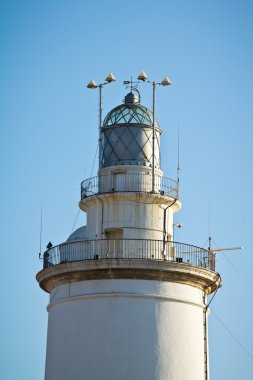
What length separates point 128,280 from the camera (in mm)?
28219

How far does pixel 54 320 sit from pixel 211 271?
4628mm

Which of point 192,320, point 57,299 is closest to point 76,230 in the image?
point 57,299

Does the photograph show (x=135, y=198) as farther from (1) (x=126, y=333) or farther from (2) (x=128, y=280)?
(1) (x=126, y=333)

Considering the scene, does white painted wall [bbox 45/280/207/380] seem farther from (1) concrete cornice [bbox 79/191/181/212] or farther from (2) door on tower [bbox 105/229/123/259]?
(1) concrete cornice [bbox 79/191/181/212]

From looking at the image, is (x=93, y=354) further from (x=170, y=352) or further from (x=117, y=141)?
(x=117, y=141)

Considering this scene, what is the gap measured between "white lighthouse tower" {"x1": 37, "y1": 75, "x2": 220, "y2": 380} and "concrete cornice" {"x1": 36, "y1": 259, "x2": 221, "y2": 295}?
0.09 feet

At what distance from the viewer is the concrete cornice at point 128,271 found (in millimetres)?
28125

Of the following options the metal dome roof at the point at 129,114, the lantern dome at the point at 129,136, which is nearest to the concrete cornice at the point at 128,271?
the lantern dome at the point at 129,136

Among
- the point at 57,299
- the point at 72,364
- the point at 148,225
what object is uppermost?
the point at 148,225

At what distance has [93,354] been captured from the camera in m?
27.7

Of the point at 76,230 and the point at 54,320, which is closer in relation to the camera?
the point at 54,320

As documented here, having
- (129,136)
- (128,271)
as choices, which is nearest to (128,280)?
(128,271)

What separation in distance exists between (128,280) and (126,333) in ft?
4.76

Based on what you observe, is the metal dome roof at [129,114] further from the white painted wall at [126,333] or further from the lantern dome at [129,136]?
the white painted wall at [126,333]
